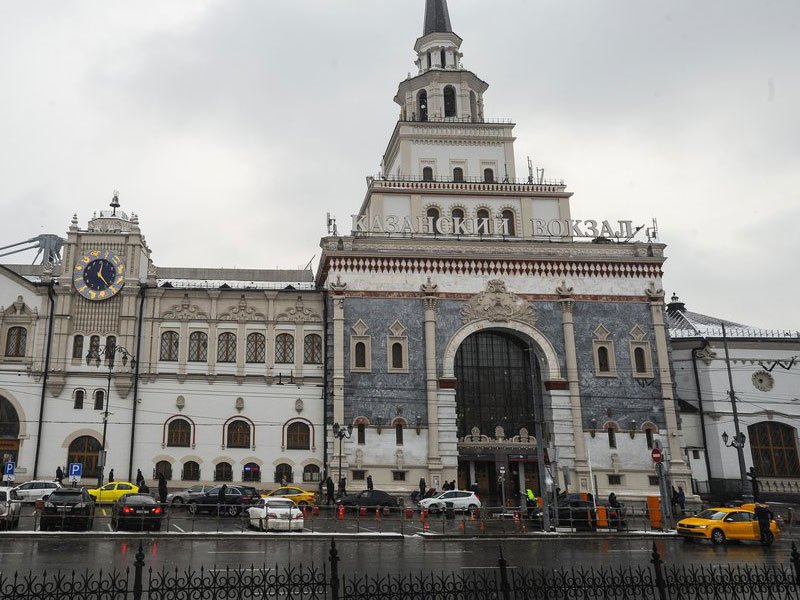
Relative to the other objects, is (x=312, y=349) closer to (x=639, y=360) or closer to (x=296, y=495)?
(x=296, y=495)

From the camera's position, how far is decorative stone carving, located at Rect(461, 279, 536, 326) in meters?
47.9

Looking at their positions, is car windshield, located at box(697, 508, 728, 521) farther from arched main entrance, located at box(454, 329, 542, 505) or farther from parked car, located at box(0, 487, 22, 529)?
parked car, located at box(0, 487, 22, 529)

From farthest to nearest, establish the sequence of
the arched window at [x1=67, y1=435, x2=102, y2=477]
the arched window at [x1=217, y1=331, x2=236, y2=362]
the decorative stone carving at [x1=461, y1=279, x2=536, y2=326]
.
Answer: the decorative stone carving at [x1=461, y1=279, x2=536, y2=326], the arched window at [x1=217, y1=331, x2=236, y2=362], the arched window at [x1=67, y1=435, x2=102, y2=477]

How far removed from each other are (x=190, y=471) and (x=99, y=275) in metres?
13.6

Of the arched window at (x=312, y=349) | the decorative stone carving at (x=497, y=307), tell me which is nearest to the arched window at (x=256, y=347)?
the arched window at (x=312, y=349)

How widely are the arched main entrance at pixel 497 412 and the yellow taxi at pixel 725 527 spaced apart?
16.7 metres

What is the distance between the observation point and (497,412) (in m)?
47.8

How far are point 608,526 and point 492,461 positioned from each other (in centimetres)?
1481

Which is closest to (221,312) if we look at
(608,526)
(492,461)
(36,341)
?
(36,341)

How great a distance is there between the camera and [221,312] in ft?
158

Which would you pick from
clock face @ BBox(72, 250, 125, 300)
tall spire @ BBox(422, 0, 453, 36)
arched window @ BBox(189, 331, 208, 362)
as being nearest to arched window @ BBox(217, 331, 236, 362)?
arched window @ BBox(189, 331, 208, 362)

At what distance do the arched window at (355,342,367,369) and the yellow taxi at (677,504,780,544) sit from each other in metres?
22.6

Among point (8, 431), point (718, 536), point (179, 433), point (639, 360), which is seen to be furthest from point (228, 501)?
point (639, 360)

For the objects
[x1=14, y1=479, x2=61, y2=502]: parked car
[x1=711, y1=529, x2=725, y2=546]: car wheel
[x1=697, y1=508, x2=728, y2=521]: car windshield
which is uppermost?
[x1=14, y1=479, x2=61, y2=502]: parked car
